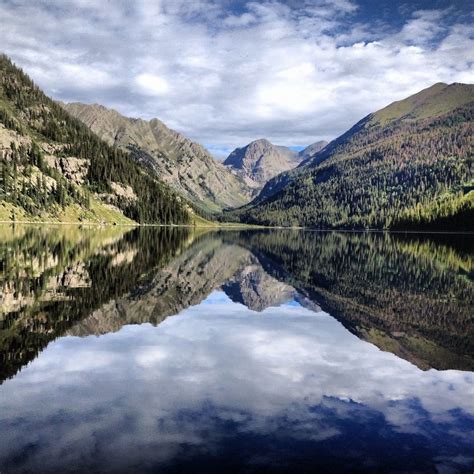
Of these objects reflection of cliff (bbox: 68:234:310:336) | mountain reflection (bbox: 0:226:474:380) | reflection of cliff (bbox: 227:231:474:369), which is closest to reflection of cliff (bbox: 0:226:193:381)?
mountain reflection (bbox: 0:226:474:380)

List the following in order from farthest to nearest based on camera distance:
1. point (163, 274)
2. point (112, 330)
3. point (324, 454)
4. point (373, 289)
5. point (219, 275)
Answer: point (219, 275) < point (163, 274) < point (373, 289) < point (112, 330) < point (324, 454)

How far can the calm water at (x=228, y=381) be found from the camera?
11922mm

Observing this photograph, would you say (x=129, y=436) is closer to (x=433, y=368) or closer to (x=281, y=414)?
(x=281, y=414)

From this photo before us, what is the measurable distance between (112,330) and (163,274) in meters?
24.2

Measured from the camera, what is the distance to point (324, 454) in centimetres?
1209

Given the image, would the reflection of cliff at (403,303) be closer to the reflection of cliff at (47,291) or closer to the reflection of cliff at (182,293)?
the reflection of cliff at (182,293)

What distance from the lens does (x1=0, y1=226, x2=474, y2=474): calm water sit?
11922 mm

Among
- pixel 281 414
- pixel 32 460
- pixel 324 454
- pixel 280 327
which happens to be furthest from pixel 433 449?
pixel 280 327

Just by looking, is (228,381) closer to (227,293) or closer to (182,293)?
(182,293)

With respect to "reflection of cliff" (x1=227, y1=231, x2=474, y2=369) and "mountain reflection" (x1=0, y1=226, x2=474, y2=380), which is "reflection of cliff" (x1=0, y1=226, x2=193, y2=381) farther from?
"reflection of cliff" (x1=227, y1=231, x2=474, y2=369)

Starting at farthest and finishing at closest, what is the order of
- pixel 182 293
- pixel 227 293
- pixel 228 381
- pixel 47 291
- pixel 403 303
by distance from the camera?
1. pixel 227 293
2. pixel 182 293
3. pixel 403 303
4. pixel 47 291
5. pixel 228 381

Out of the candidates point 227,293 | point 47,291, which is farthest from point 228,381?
point 227,293

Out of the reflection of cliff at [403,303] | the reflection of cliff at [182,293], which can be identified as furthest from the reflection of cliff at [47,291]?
the reflection of cliff at [403,303]

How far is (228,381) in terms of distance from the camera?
58.3 feet
